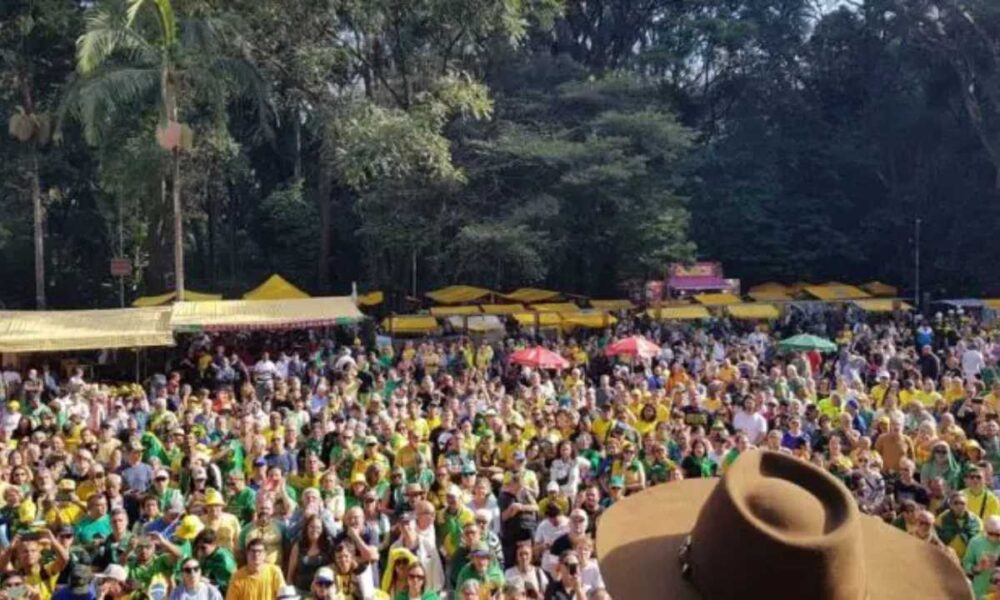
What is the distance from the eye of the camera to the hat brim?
1.90m

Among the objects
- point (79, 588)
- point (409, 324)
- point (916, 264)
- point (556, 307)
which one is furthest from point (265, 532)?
point (916, 264)

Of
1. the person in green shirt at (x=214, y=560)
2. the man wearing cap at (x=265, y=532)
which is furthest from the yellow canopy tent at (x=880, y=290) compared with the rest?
the person in green shirt at (x=214, y=560)

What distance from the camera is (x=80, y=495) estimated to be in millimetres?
10008

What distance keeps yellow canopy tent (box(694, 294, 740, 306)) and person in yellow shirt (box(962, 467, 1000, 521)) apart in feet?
67.7

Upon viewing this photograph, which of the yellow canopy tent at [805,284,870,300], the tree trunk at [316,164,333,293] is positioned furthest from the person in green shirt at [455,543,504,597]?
the yellow canopy tent at [805,284,870,300]

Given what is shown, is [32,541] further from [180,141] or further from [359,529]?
[180,141]

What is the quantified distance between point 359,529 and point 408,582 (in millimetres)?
702

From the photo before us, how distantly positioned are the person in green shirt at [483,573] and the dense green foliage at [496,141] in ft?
50.4

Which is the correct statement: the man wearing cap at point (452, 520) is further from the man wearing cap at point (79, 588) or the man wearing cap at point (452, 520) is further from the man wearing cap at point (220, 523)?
the man wearing cap at point (79, 588)

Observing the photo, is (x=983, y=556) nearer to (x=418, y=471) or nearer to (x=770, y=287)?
(x=418, y=471)

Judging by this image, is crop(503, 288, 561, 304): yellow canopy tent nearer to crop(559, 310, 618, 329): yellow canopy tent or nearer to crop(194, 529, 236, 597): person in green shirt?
crop(559, 310, 618, 329): yellow canopy tent

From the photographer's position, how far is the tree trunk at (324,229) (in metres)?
34.2

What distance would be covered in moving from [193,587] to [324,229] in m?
27.9

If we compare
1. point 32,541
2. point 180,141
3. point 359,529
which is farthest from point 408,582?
point 180,141
